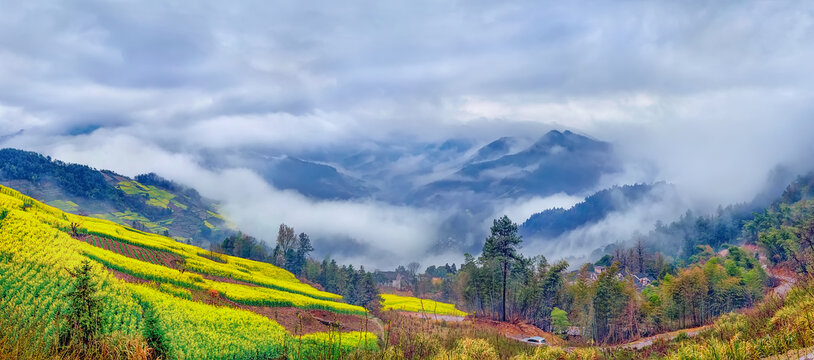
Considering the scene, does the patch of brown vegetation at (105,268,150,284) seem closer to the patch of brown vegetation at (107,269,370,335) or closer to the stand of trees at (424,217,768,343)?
the patch of brown vegetation at (107,269,370,335)

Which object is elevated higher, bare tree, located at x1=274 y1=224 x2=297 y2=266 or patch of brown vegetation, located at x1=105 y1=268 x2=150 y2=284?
bare tree, located at x1=274 y1=224 x2=297 y2=266

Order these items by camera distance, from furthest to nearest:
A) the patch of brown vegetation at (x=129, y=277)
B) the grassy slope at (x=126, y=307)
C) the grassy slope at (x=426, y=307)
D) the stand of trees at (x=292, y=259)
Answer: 1. the stand of trees at (x=292, y=259)
2. the grassy slope at (x=426, y=307)
3. the patch of brown vegetation at (x=129, y=277)
4. the grassy slope at (x=126, y=307)

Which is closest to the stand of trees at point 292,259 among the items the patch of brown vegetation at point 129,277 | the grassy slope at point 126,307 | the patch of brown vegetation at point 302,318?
the patch of brown vegetation at point 302,318

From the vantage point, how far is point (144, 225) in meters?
198

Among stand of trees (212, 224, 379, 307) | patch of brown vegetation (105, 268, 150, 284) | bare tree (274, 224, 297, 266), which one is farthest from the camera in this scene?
bare tree (274, 224, 297, 266)

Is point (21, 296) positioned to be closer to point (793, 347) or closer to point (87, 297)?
point (87, 297)

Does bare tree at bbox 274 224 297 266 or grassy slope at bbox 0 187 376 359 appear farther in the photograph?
bare tree at bbox 274 224 297 266

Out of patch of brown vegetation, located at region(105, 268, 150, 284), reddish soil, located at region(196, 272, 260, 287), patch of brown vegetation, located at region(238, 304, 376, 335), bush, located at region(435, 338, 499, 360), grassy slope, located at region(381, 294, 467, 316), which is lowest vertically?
grassy slope, located at region(381, 294, 467, 316)

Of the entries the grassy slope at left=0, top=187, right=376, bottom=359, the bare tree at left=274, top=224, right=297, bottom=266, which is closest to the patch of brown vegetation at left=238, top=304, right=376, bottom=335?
the grassy slope at left=0, top=187, right=376, bottom=359

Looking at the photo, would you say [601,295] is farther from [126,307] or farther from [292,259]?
[292,259]

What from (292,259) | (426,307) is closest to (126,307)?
(426,307)

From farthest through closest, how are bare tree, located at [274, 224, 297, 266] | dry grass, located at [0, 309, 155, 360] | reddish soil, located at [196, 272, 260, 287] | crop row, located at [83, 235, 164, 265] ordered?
bare tree, located at [274, 224, 297, 266], reddish soil, located at [196, 272, 260, 287], crop row, located at [83, 235, 164, 265], dry grass, located at [0, 309, 155, 360]

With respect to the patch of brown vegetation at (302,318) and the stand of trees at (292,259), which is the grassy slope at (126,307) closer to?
the patch of brown vegetation at (302,318)

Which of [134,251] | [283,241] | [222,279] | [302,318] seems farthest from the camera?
[283,241]
